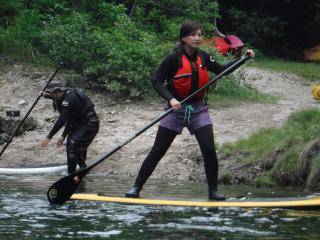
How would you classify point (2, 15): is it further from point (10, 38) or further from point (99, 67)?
point (99, 67)

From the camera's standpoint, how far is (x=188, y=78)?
30.0 feet

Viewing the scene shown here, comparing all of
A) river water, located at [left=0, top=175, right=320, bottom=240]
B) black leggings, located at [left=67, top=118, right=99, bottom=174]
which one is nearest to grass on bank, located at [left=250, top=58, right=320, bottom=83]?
black leggings, located at [left=67, top=118, right=99, bottom=174]

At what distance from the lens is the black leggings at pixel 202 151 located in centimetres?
912

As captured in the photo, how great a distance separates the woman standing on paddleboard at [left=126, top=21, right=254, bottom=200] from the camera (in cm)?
912

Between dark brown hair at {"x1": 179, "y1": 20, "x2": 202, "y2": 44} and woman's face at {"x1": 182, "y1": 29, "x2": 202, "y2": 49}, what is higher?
dark brown hair at {"x1": 179, "y1": 20, "x2": 202, "y2": 44}

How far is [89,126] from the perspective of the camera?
12289mm

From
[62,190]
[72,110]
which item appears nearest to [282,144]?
[72,110]

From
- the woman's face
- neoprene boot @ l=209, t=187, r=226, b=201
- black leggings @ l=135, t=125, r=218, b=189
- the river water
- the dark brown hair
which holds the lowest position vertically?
the river water

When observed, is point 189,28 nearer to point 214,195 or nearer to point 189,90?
point 189,90

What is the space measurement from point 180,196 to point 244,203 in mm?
1544

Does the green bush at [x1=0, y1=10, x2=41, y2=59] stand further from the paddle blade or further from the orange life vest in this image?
the orange life vest

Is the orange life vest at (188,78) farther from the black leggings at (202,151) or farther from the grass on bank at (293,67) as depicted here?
the grass on bank at (293,67)

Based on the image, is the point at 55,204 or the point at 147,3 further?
the point at 147,3

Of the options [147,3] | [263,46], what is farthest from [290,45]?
[147,3]
